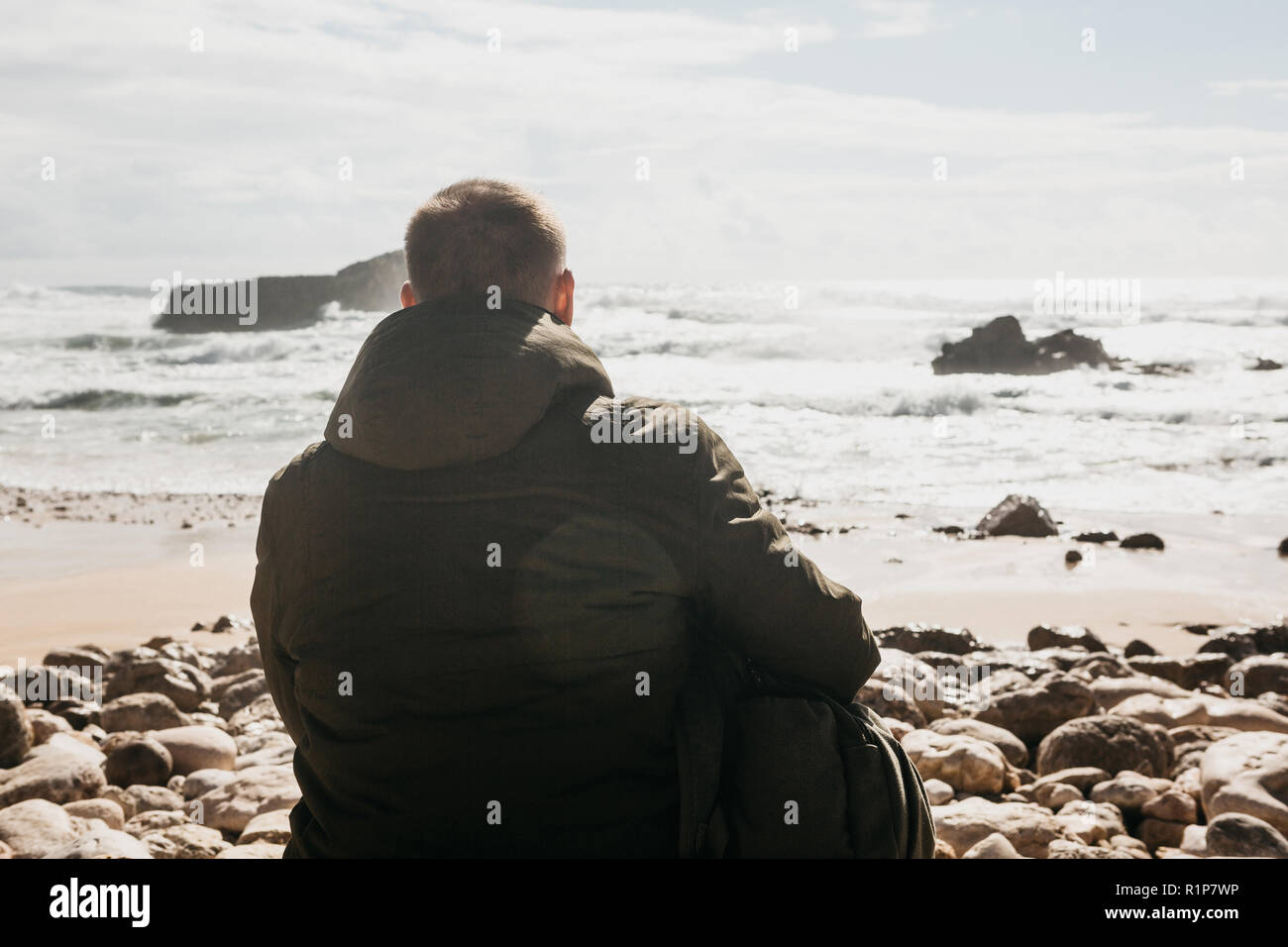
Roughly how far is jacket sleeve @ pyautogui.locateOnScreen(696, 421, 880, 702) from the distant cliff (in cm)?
3769

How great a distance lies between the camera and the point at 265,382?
77.4 ft

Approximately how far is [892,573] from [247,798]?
5.62 metres

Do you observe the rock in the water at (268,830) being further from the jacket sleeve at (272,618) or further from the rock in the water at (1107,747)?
the rock in the water at (1107,747)

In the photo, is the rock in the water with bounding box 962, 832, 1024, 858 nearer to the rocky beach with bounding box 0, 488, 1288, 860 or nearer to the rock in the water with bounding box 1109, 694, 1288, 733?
the rocky beach with bounding box 0, 488, 1288, 860

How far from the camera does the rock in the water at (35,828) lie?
345cm

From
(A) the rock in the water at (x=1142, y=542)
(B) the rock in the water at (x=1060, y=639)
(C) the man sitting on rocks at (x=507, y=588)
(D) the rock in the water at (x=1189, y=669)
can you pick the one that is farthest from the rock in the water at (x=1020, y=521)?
(C) the man sitting on rocks at (x=507, y=588)

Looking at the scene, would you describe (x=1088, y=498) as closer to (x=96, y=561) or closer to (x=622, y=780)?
(x=96, y=561)

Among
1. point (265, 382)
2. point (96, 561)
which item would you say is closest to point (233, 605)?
point (96, 561)

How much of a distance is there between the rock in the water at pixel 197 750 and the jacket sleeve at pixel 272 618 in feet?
8.89

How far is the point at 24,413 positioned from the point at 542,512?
2109cm

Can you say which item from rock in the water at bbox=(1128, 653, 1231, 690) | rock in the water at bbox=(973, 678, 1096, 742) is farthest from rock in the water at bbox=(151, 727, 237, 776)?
rock in the water at bbox=(1128, 653, 1231, 690)

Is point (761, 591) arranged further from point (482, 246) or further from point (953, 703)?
point (953, 703)

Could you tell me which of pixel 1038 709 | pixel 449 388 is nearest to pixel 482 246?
pixel 449 388

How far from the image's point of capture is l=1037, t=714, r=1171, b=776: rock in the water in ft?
14.5
